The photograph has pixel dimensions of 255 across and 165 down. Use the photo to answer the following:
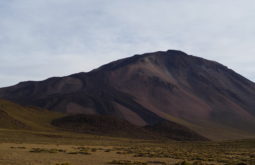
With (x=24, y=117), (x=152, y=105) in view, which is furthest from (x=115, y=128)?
(x=152, y=105)

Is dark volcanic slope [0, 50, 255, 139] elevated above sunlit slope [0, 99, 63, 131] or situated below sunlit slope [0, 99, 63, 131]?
above

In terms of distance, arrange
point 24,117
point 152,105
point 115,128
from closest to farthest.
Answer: point 24,117
point 115,128
point 152,105

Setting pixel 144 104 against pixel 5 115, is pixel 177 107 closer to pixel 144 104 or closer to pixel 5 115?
pixel 144 104

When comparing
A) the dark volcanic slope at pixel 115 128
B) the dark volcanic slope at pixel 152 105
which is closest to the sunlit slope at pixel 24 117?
the dark volcanic slope at pixel 115 128

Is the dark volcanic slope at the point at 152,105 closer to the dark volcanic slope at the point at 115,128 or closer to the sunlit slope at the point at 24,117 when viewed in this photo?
the dark volcanic slope at the point at 115,128

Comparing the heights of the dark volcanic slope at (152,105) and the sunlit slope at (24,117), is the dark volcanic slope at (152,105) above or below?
above

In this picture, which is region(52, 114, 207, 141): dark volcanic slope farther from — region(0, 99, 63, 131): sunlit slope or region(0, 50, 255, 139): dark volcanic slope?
region(0, 50, 255, 139): dark volcanic slope

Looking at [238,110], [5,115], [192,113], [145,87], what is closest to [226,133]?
[192,113]

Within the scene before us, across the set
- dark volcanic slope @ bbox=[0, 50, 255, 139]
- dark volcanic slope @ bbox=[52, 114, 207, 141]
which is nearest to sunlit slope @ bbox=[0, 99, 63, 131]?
dark volcanic slope @ bbox=[52, 114, 207, 141]

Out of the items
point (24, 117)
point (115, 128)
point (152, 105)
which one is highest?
point (152, 105)

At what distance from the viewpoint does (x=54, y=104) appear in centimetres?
16212

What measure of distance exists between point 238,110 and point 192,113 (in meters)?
24.7

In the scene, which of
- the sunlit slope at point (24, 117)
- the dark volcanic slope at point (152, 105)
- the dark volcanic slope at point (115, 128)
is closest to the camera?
the sunlit slope at point (24, 117)

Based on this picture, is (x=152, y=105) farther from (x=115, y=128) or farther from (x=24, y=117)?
(x=24, y=117)
